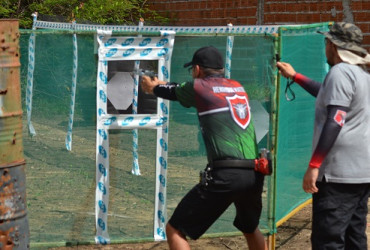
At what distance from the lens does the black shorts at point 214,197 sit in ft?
17.8

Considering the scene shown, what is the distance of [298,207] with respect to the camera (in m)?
7.92

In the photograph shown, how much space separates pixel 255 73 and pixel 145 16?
1084cm

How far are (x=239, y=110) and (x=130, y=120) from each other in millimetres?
1260

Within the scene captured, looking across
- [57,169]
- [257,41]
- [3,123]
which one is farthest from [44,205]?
[3,123]

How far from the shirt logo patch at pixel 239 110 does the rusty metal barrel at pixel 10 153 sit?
6.33 feet

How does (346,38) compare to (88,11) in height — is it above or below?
above

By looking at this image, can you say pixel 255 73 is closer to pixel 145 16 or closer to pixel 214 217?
pixel 214 217

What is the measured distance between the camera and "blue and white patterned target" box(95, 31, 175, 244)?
6.38 meters

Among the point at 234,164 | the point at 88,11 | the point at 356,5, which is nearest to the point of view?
the point at 234,164

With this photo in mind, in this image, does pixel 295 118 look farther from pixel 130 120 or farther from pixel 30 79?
pixel 30 79

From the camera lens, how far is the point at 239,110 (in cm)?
551

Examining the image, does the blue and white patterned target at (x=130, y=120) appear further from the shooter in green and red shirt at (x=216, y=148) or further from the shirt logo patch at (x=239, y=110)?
the shirt logo patch at (x=239, y=110)

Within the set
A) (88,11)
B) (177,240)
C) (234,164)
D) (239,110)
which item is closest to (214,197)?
(234,164)

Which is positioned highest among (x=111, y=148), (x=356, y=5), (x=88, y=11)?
(x=356, y=5)
